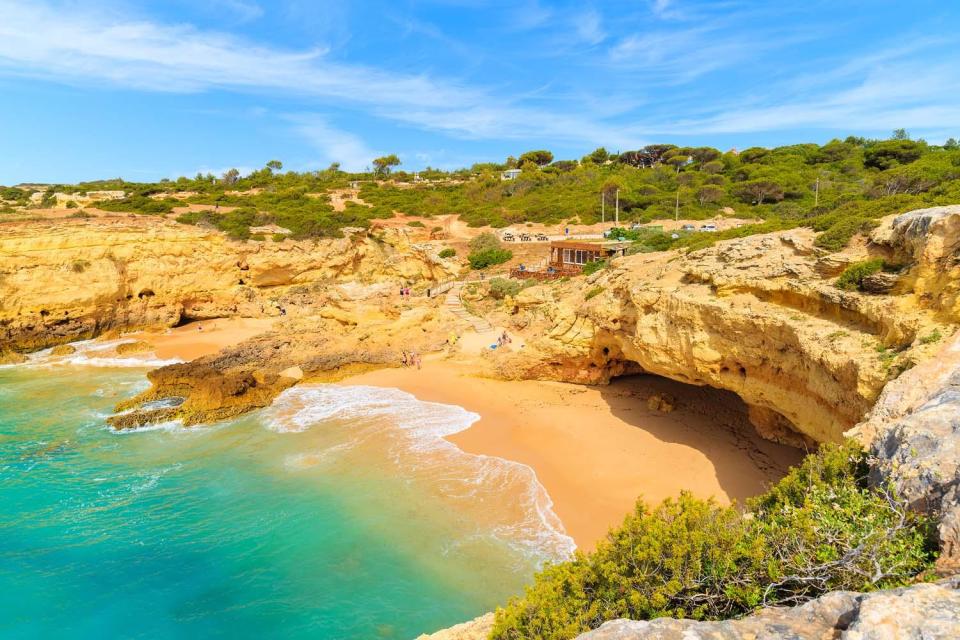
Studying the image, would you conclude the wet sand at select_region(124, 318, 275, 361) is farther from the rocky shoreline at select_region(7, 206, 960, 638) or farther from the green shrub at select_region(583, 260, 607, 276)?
the green shrub at select_region(583, 260, 607, 276)

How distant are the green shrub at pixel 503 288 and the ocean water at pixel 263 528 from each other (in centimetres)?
1161

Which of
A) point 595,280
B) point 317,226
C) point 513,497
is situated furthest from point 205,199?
point 513,497

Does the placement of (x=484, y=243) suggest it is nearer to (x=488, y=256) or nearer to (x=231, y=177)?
(x=488, y=256)

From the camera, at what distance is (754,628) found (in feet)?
11.4

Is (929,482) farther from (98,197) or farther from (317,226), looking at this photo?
(98,197)

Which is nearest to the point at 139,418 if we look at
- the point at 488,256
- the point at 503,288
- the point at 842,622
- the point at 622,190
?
the point at 503,288

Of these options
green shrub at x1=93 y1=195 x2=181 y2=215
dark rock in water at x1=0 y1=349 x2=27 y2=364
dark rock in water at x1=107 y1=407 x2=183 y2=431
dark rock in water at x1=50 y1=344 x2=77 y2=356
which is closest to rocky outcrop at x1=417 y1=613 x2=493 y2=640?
dark rock in water at x1=107 y1=407 x2=183 y2=431

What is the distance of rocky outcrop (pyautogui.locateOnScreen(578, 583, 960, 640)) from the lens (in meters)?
2.82

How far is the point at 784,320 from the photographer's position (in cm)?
1020

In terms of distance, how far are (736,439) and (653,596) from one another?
33.7ft

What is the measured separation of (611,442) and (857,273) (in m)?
7.29

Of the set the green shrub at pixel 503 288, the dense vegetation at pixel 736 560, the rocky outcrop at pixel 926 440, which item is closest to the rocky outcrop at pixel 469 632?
the dense vegetation at pixel 736 560

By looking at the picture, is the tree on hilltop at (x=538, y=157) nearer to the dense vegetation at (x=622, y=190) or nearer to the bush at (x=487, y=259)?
the dense vegetation at (x=622, y=190)

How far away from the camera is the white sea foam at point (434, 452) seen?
10.6 meters
